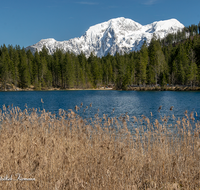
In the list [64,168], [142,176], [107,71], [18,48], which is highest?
[18,48]

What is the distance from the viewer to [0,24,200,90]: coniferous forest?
2955 inches

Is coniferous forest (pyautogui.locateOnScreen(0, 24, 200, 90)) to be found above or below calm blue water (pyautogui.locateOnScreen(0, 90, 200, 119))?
above

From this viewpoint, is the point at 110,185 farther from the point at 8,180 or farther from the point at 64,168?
the point at 8,180

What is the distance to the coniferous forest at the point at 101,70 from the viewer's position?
246 ft

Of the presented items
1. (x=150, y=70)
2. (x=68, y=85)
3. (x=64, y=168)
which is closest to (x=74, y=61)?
(x=68, y=85)

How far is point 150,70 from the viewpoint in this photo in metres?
74.6

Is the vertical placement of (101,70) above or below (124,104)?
above

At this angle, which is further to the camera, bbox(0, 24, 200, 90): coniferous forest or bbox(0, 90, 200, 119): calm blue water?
bbox(0, 24, 200, 90): coniferous forest

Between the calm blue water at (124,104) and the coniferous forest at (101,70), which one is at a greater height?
the coniferous forest at (101,70)

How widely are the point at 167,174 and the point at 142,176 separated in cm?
59

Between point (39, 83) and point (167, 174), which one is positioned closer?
point (167, 174)

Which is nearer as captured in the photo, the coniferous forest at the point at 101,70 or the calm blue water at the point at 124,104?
the calm blue water at the point at 124,104

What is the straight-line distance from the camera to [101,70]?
355 ft

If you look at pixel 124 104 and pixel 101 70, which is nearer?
pixel 124 104
